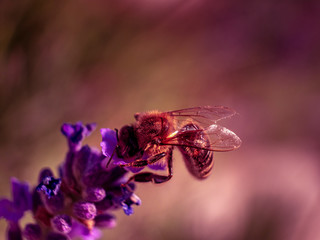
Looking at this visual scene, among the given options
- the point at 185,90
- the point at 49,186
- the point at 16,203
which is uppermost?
the point at 185,90

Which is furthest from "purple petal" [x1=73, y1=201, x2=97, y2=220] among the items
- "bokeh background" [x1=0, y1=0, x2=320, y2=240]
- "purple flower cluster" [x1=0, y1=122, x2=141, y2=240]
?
"bokeh background" [x1=0, y1=0, x2=320, y2=240]

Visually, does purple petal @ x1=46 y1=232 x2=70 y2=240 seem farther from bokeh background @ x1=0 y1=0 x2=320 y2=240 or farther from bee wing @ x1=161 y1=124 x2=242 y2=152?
bokeh background @ x1=0 y1=0 x2=320 y2=240

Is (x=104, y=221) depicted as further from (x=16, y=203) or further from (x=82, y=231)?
(x=16, y=203)

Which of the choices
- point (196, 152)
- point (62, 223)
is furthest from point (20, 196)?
point (196, 152)

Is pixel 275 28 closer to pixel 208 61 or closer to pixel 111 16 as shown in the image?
pixel 208 61

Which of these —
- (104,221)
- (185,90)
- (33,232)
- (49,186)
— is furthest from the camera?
(185,90)

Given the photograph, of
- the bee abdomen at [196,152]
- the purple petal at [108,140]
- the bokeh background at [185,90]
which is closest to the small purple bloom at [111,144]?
the purple petal at [108,140]
